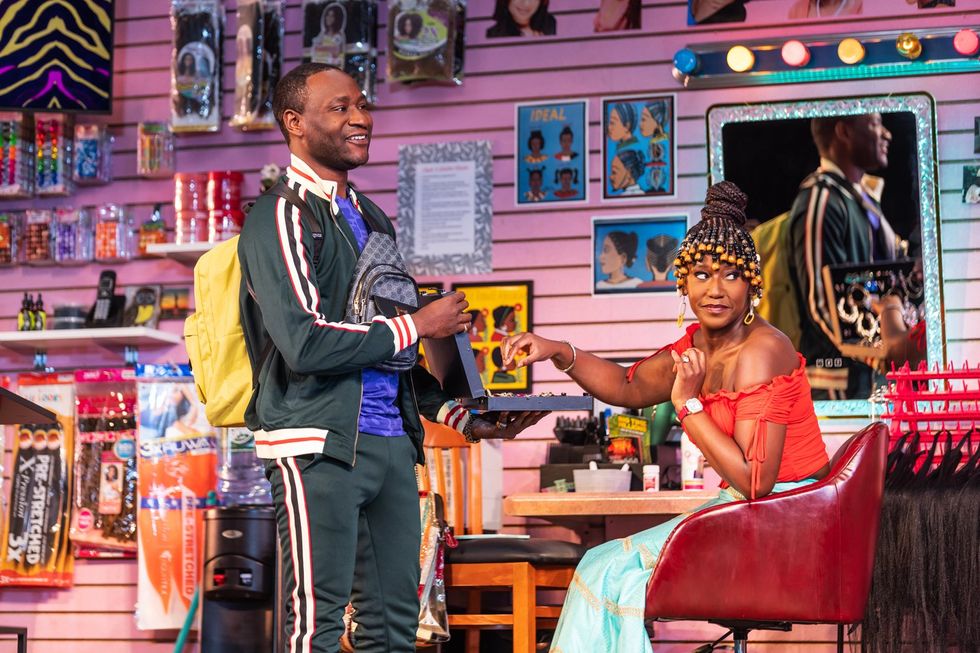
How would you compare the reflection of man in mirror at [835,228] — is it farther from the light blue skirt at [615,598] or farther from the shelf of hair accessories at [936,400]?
the light blue skirt at [615,598]

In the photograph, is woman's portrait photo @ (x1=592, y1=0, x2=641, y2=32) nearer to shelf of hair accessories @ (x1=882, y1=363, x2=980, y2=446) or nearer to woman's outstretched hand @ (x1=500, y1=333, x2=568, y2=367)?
shelf of hair accessories @ (x1=882, y1=363, x2=980, y2=446)

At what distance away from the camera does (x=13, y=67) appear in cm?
570

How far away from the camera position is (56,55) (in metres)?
5.69

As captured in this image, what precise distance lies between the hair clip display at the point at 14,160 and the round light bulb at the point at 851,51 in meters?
3.80

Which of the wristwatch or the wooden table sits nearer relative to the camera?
the wristwatch

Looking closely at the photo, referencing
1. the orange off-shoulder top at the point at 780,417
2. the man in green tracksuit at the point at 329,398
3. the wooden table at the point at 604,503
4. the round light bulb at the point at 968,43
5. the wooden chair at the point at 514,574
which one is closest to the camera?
the man in green tracksuit at the point at 329,398

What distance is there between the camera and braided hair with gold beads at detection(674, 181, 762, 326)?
3121 millimetres

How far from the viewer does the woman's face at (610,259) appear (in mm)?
5273

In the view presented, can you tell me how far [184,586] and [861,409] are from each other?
300cm

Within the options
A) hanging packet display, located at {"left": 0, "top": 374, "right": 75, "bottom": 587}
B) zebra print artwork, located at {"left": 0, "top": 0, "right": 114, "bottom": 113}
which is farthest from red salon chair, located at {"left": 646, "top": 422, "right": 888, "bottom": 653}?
zebra print artwork, located at {"left": 0, "top": 0, "right": 114, "bottom": 113}

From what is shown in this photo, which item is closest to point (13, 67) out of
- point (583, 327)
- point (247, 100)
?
point (247, 100)

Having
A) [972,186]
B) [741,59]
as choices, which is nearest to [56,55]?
[741,59]

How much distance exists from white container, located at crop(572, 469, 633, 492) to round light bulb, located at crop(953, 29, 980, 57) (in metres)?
2.21

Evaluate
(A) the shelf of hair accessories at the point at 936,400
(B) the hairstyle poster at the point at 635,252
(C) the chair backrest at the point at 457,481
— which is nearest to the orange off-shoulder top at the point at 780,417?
(A) the shelf of hair accessories at the point at 936,400
